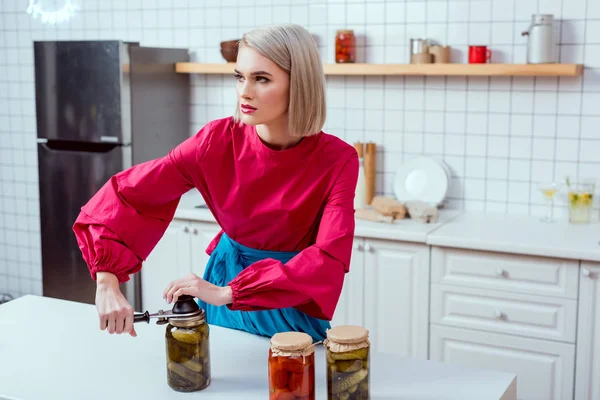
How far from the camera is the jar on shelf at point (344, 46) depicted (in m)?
3.47

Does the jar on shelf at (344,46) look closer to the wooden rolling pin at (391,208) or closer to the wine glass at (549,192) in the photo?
the wooden rolling pin at (391,208)

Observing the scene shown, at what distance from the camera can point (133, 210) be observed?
1829mm

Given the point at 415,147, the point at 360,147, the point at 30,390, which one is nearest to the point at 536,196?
the point at 415,147

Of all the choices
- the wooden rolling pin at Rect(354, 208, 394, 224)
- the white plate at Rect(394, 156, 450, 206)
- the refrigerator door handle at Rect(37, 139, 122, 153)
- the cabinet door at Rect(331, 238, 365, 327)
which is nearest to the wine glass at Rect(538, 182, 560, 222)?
the white plate at Rect(394, 156, 450, 206)

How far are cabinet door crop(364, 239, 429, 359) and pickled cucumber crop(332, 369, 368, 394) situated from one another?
1.61 metres

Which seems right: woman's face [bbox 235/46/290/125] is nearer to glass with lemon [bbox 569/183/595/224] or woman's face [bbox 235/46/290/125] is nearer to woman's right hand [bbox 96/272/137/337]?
woman's right hand [bbox 96/272/137/337]

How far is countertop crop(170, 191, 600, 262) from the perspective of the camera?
2.77m

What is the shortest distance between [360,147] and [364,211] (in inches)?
15.6

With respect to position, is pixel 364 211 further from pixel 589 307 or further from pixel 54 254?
pixel 54 254

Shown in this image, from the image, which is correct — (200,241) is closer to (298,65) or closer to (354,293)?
(354,293)

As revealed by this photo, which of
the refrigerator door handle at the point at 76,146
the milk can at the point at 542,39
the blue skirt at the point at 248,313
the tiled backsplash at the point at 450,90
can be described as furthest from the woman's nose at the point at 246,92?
the refrigerator door handle at the point at 76,146

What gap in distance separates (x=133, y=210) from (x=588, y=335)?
176cm

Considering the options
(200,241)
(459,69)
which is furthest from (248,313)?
(459,69)

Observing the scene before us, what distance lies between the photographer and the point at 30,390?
157 cm
